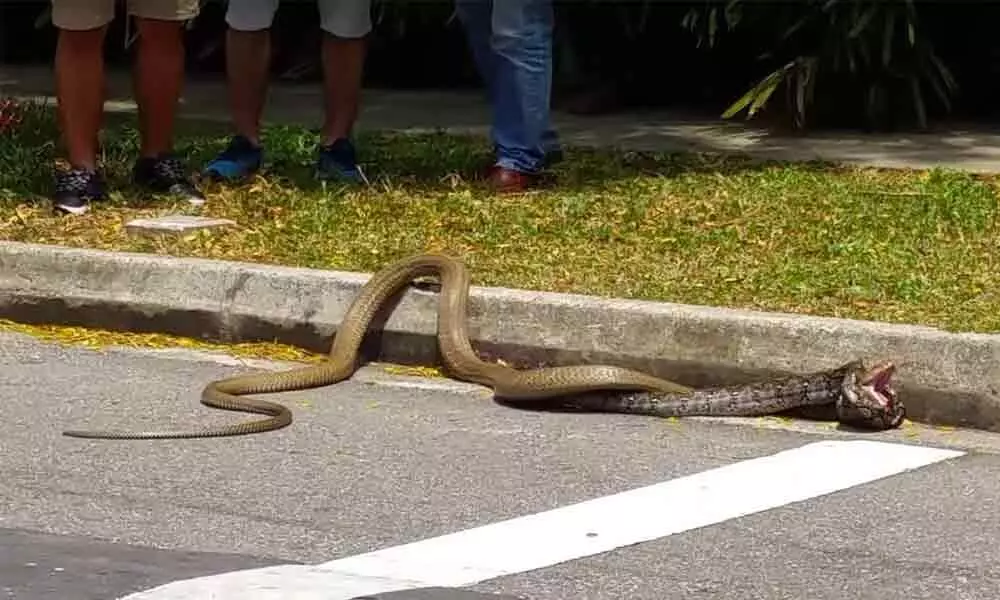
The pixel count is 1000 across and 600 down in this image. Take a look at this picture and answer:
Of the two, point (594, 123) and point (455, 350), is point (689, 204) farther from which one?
point (594, 123)

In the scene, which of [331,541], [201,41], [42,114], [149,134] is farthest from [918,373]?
[201,41]

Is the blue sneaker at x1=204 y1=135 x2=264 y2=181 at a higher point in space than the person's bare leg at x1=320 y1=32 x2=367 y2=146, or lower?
lower

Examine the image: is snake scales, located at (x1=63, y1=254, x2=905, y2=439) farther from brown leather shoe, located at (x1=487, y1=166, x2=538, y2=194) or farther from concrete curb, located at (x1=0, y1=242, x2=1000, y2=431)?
brown leather shoe, located at (x1=487, y1=166, x2=538, y2=194)

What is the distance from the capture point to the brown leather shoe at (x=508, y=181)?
8.14 metres

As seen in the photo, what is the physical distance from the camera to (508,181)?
816 cm

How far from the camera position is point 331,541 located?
15.1ft

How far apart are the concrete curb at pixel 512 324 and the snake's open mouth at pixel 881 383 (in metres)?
0.12

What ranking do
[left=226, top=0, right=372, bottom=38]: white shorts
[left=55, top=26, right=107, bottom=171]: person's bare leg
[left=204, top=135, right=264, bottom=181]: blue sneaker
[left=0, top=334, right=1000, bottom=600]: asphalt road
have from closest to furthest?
[left=0, top=334, right=1000, bottom=600]: asphalt road → [left=55, top=26, right=107, bottom=171]: person's bare leg → [left=226, top=0, right=372, bottom=38]: white shorts → [left=204, top=135, right=264, bottom=181]: blue sneaker

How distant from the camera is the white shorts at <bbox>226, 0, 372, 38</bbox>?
8.35 m

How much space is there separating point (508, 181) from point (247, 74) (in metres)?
1.23

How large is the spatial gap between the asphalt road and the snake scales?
6cm

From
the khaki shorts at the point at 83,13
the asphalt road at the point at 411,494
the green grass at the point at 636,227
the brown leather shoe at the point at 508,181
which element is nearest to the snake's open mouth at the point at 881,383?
the asphalt road at the point at 411,494

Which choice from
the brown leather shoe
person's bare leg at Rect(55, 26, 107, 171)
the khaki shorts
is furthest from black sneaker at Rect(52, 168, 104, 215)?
the brown leather shoe

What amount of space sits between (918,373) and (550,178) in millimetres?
2918
